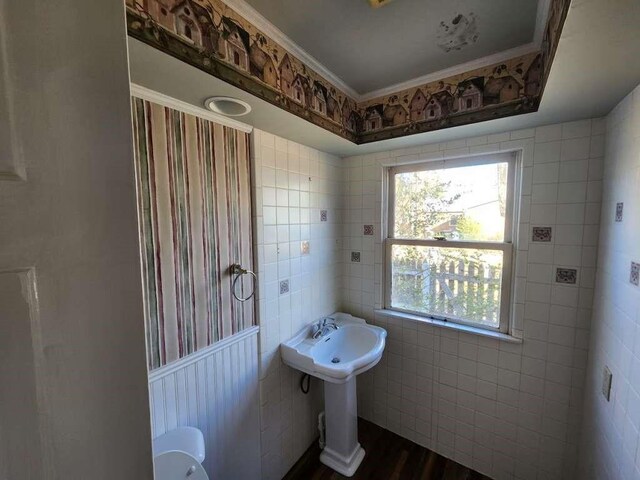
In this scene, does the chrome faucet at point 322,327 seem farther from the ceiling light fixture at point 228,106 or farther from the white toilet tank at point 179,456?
the ceiling light fixture at point 228,106

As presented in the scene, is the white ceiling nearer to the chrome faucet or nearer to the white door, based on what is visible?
the white door

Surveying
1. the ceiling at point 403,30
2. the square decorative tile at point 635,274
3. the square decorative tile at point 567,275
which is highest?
the ceiling at point 403,30

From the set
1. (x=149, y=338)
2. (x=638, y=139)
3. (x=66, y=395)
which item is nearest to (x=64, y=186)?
(x=66, y=395)

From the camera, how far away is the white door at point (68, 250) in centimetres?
30

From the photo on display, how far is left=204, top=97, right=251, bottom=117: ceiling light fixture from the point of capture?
1100 millimetres

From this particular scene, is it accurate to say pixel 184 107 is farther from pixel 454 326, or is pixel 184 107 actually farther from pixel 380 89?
pixel 454 326

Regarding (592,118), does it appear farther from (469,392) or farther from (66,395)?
(66,395)

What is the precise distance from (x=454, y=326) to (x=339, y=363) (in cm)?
81

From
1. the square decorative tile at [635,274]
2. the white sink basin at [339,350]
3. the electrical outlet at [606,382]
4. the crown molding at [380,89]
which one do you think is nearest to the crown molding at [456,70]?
the crown molding at [380,89]

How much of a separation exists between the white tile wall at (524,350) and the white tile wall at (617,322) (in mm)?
80

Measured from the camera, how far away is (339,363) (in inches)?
68.2

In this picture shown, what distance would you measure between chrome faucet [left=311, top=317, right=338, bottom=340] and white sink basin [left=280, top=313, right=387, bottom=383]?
0.03 m

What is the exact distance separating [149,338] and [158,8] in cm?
114

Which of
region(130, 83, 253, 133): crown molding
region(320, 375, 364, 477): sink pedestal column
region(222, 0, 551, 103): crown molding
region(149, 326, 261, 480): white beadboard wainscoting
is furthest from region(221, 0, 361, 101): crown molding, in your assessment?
region(320, 375, 364, 477): sink pedestal column
